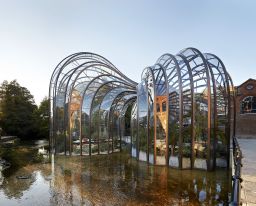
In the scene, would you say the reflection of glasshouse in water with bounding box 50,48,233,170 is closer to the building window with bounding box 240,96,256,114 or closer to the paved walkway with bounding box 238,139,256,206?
the paved walkway with bounding box 238,139,256,206

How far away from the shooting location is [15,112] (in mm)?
36219

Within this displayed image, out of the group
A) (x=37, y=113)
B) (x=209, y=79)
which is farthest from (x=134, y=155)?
(x=37, y=113)

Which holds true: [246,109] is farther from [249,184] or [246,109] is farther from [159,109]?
[249,184]

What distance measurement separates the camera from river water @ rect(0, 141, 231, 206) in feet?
28.0

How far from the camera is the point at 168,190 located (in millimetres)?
9656

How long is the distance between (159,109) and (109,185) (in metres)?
5.50

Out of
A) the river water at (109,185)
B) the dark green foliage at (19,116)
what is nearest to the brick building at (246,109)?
the river water at (109,185)

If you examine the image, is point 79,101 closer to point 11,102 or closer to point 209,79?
point 209,79

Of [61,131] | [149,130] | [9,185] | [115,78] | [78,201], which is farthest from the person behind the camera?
[115,78]

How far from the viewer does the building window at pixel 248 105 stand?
27.3 m

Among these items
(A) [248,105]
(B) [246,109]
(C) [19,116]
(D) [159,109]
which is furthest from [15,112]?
(A) [248,105]

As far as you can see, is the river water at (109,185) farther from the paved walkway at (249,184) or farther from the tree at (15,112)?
the tree at (15,112)

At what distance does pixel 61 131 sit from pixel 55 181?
855 cm

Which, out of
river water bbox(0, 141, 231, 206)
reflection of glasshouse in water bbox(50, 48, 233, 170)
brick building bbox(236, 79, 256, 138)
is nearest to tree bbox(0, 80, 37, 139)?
reflection of glasshouse in water bbox(50, 48, 233, 170)
